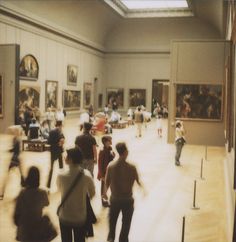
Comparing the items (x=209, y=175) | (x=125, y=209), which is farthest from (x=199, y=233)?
(x=209, y=175)

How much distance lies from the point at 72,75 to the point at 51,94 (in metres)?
4.48

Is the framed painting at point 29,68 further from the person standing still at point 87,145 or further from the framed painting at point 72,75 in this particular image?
the person standing still at point 87,145

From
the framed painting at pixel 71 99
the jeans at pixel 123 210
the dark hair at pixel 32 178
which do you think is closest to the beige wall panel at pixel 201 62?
the framed painting at pixel 71 99

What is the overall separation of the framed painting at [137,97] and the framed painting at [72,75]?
8.27 meters

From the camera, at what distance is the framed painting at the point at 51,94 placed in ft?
87.8

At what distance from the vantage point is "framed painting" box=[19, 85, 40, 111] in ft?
75.7

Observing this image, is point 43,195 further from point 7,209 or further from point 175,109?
point 175,109

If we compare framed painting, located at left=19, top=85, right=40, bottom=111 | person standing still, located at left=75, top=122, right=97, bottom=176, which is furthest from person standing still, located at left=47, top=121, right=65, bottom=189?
framed painting, located at left=19, top=85, right=40, bottom=111

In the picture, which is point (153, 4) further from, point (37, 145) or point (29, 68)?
point (37, 145)

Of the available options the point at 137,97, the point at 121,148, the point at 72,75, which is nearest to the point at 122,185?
the point at 121,148

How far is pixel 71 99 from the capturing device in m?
31.1

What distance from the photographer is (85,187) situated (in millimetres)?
4617

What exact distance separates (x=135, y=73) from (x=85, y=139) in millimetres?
31457

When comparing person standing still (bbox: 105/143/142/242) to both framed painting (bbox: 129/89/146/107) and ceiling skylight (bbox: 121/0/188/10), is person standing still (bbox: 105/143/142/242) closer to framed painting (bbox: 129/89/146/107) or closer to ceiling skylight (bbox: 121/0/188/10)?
ceiling skylight (bbox: 121/0/188/10)
